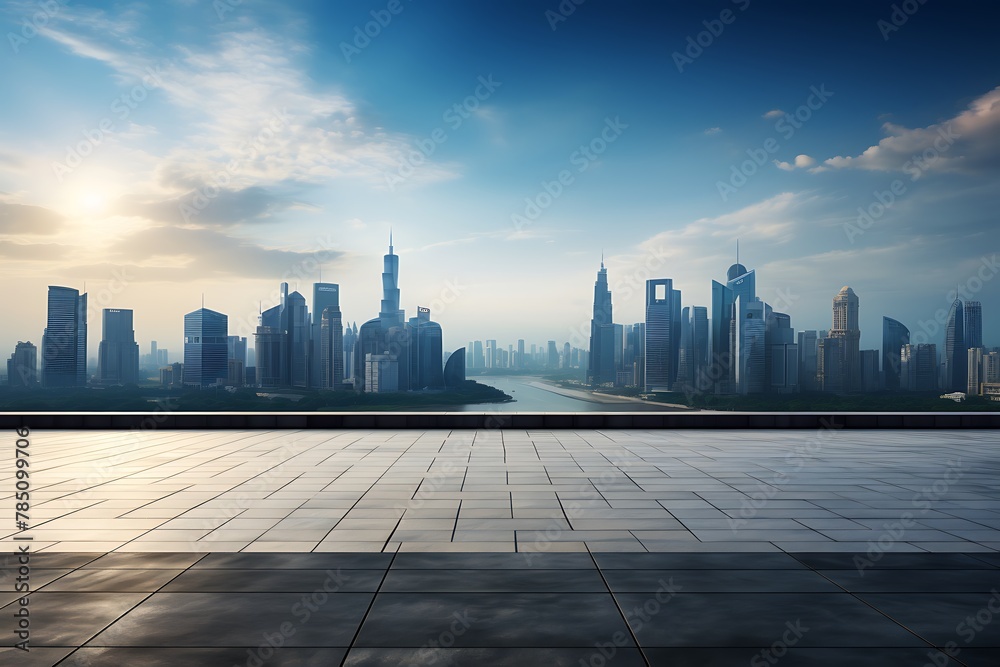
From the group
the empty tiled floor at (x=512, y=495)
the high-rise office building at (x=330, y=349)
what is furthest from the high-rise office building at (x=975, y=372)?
the high-rise office building at (x=330, y=349)

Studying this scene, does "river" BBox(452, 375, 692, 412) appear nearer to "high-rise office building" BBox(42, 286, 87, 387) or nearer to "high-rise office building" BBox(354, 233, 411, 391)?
"high-rise office building" BBox(354, 233, 411, 391)

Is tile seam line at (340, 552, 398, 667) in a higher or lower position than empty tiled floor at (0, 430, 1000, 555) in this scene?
higher

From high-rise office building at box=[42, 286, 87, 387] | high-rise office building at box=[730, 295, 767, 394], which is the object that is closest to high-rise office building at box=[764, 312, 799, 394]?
high-rise office building at box=[730, 295, 767, 394]

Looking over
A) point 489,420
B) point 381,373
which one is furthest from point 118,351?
point 489,420

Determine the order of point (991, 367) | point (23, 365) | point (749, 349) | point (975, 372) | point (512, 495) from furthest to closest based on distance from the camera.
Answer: point (749, 349), point (975, 372), point (991, 367), point (23, 365), point (512, 495)

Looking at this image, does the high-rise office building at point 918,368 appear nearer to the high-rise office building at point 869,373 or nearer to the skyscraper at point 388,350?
the high-rise office building at point 869,373

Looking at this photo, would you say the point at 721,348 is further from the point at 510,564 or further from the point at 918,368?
the point at 510,564

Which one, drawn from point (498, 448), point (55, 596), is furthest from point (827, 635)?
point (498, 448)
